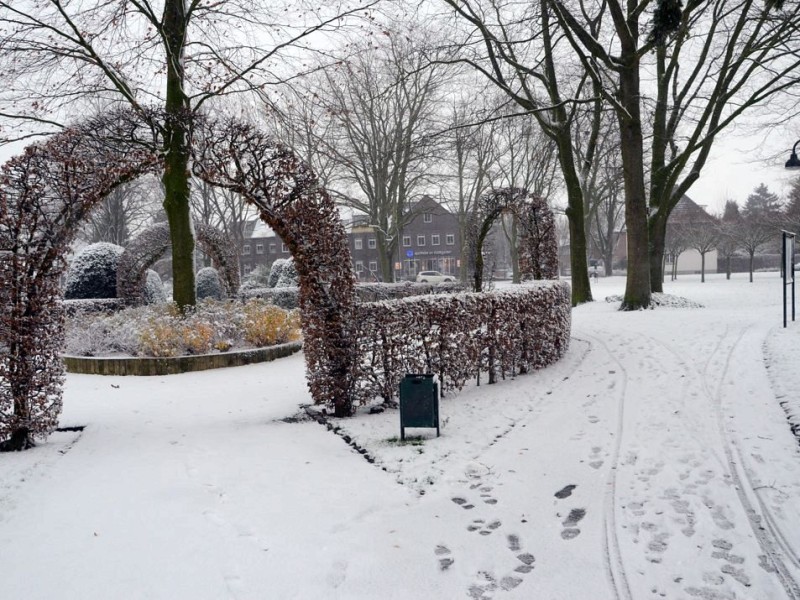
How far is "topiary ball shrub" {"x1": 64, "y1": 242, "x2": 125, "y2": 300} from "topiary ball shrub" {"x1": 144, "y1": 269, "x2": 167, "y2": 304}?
1169mm

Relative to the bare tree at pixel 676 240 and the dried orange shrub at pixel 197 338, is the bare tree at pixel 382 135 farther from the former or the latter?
the bare tree at pixel 676 240

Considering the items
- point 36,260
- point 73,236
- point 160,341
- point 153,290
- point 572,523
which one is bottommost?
point 572,523

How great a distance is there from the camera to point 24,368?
5293mm

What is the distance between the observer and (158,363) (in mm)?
9609

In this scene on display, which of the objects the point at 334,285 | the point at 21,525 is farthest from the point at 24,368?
the point at 334,285

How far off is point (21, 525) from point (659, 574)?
420cm

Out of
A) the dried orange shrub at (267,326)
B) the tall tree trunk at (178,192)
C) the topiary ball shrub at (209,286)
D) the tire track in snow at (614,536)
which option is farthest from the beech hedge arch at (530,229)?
the topiary ball shrub at (209,286)

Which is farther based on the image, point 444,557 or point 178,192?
point 178,192

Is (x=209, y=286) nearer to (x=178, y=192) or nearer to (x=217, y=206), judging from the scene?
(x=178, y=192)

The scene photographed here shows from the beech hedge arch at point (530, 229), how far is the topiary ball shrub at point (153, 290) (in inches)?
465

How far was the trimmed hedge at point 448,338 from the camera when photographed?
257 inches

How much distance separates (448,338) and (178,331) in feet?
19.3

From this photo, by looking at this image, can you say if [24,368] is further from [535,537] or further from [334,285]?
[535,537]

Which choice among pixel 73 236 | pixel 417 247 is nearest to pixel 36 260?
pixel 73 236
